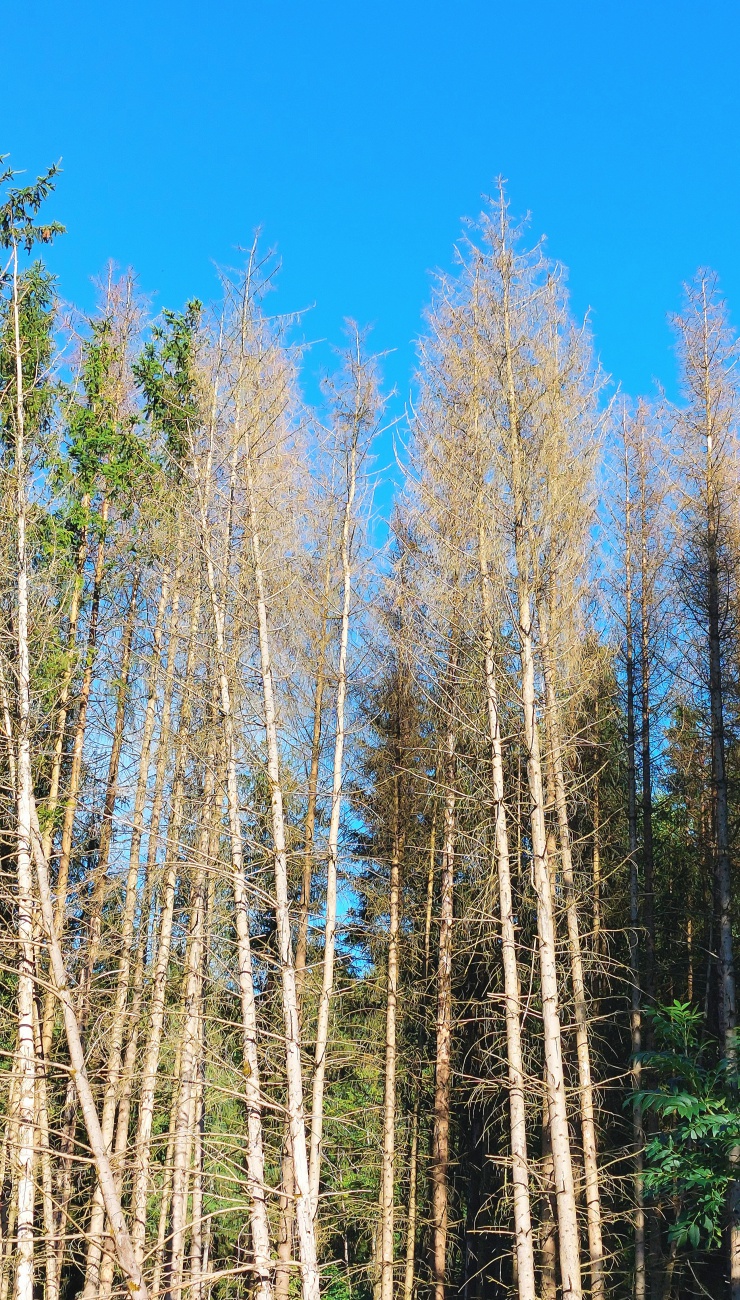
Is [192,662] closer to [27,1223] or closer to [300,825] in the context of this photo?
[300,825]

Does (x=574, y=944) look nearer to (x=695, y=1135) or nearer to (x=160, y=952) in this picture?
(x=695, y=1135)

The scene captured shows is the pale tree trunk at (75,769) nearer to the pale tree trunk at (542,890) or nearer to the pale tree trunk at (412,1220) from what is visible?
the pale tree trunk at (542,890)

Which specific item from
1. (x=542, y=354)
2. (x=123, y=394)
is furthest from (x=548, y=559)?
(x=123, y=394)

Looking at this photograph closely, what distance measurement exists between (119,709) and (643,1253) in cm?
859

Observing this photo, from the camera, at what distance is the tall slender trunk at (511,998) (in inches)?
296

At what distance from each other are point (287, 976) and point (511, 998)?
6.89 ft

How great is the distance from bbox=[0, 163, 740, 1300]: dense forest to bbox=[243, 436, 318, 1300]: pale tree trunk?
3cm

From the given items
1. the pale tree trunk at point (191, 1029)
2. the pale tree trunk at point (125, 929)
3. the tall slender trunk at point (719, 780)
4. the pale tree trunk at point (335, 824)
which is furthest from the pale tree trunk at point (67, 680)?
the tall slender trunk at point (719, 780)

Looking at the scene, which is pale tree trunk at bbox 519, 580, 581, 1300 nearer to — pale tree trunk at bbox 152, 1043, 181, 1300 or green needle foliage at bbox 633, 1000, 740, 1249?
green needle foliage at bbox 633, 1000, 740, 1249

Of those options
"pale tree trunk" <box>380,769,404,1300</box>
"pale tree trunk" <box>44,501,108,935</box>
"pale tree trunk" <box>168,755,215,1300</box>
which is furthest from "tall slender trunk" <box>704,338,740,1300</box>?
"pale tree trunk" <box>44,501,108,935</box>

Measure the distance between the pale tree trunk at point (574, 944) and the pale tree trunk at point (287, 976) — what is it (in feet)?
7.32

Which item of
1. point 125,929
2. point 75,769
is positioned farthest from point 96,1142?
point 75,769

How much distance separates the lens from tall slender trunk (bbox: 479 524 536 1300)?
7.52 m

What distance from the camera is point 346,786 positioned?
1223 centimetres
